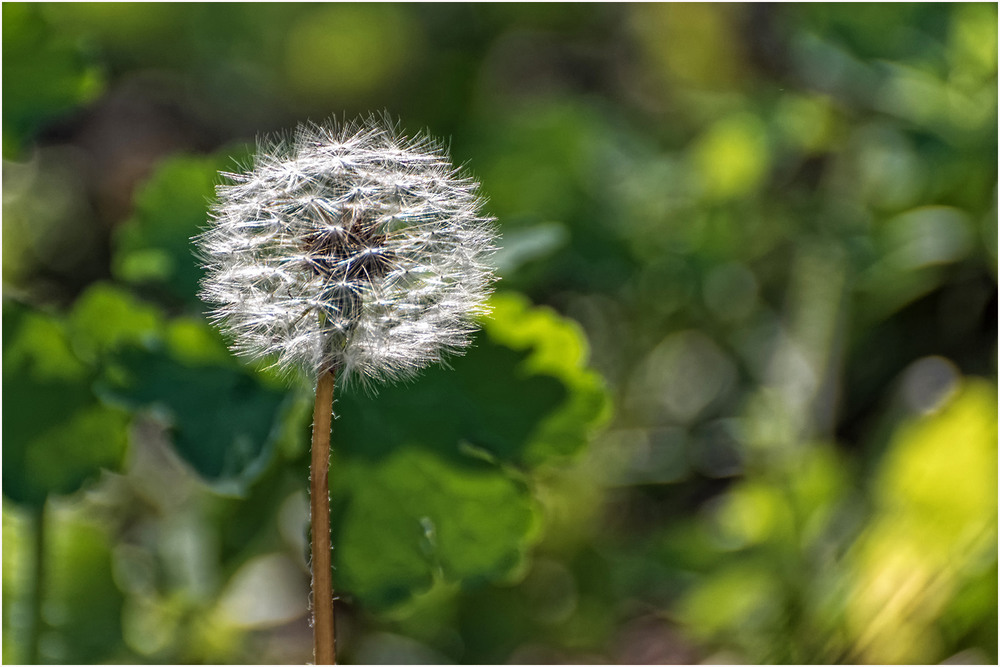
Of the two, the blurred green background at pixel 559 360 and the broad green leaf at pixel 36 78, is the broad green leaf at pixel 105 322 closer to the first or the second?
the blurred green background at pixel 559 360

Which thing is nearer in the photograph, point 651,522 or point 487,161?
point 651,522

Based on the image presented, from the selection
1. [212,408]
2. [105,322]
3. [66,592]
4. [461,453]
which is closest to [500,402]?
[461,453]

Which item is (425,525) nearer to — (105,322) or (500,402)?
(500,402)

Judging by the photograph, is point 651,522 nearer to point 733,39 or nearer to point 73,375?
point 73,375

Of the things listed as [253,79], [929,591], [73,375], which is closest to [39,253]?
[253,79]

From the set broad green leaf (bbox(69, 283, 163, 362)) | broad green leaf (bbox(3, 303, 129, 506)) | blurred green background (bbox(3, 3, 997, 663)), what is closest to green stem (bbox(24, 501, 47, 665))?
blurred green background (bbox(3, 3, 997, 663))
